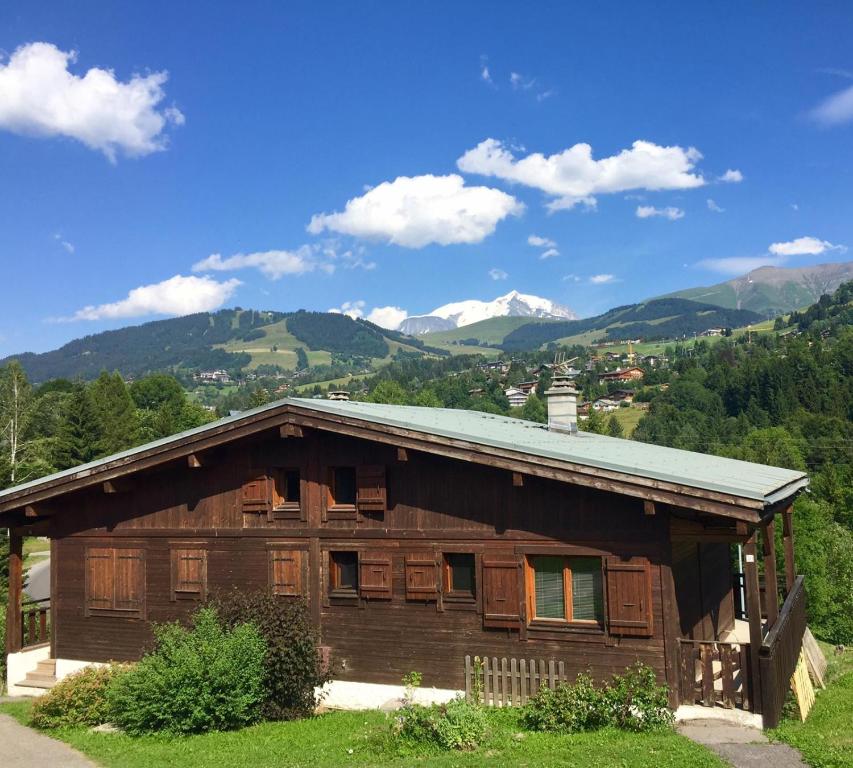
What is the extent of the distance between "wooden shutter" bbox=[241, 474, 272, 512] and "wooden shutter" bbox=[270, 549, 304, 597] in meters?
0.88

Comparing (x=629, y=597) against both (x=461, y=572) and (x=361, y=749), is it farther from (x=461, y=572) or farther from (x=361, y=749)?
(x=361, y=749)

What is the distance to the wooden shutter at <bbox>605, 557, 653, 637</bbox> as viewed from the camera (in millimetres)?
12500

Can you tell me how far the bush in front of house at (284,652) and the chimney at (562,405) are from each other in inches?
319

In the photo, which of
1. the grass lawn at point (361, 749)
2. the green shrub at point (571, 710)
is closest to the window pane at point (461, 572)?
the grass lawn at point (361, 749)

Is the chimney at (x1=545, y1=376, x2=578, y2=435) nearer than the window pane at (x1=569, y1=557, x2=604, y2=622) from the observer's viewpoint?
No

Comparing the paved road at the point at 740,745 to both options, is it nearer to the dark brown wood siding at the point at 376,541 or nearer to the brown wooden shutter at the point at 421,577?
the dark brown wood siding at the point at 376,541

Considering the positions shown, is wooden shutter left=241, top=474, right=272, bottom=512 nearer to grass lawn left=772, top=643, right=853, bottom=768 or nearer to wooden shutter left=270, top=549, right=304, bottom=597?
wooden shutter left=270, top=549, right=304, bottom=597

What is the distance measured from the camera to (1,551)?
3806 cm

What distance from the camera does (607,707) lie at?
12.1 metres

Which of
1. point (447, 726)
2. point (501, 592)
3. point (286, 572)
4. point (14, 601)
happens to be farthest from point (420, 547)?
point (14, 601)

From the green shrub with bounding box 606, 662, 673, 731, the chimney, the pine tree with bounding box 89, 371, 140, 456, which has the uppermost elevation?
the pine tree with bounding box 89, 371, 140, 456

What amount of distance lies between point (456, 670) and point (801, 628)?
741 centimetres

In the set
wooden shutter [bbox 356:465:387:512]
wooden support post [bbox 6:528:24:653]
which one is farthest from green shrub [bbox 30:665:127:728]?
wooden shutter [bbox 356:465:387:512]

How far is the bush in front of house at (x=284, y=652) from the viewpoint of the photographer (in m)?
13.5
